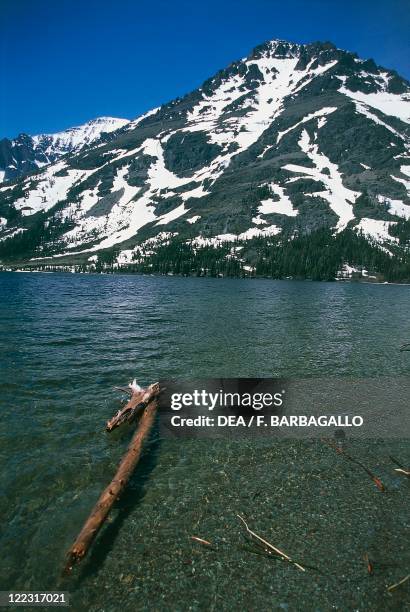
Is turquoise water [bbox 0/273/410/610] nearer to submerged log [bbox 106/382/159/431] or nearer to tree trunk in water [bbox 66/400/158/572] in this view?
tree trunk in water [bbox 66/400/158/572]

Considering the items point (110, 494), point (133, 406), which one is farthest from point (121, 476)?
point (133, 406)

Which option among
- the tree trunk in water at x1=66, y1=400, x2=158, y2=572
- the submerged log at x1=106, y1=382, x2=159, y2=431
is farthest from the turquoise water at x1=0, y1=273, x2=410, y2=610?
the submerged log at x1=106, y1=382, x2=159, y2=431

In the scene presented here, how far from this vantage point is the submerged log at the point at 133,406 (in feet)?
46.0

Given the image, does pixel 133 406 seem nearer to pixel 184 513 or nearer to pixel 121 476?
pixel 121 476

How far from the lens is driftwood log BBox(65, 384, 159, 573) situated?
7918 mm

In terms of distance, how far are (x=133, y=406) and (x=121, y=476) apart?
175 inches

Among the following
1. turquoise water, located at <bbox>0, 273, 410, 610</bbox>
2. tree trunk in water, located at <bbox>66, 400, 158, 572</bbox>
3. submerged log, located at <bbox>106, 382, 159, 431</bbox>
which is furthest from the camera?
→ submerged log, located at <bbox>106, 382, 159, 431</bbox>

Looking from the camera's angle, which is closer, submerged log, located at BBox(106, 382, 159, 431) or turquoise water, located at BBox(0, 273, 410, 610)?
turquoise water, located at BBox(0, 273, 410, 610)

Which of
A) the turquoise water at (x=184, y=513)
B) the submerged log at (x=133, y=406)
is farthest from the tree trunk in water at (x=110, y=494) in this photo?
the submerged log at (x=133, y=406)

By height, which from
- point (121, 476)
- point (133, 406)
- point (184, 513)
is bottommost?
point (184, 513)

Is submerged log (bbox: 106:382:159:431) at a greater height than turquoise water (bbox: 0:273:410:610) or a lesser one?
greater

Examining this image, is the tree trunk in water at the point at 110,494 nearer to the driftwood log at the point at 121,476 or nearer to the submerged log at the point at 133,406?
the driftwood log at the point at 121,476

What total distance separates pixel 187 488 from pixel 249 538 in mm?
2684

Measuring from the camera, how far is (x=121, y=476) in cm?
1055
